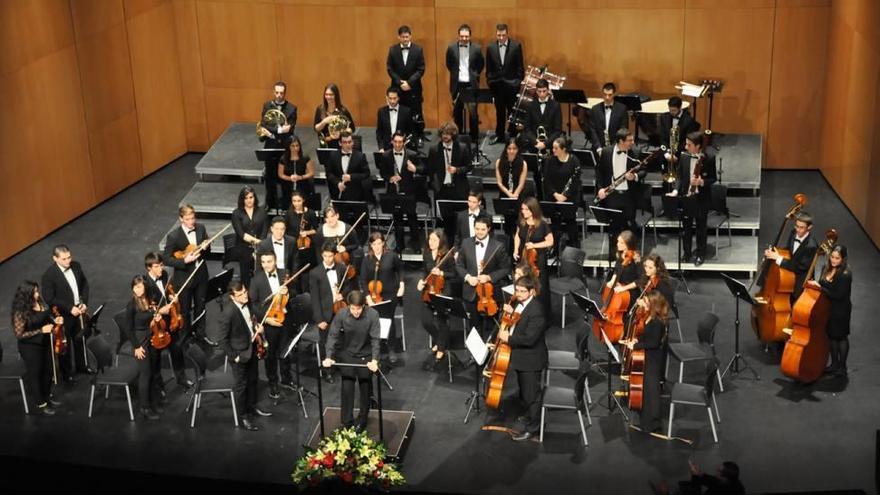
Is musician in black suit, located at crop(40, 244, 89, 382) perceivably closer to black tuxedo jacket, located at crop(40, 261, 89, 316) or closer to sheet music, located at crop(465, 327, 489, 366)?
black tuxedo jacket, located at crop(40, 261, 89, 316)

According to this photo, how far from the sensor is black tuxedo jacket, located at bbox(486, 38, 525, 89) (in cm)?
1537

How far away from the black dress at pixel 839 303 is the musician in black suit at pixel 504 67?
5400mm

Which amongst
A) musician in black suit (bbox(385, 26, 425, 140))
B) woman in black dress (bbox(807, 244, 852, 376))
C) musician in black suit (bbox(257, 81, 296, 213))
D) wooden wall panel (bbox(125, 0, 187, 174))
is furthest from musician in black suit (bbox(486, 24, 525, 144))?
woman in black dress (bbox(807, 244, 852, 376))

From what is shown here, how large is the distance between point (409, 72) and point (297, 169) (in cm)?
221

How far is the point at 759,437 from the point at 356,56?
27.5 ft

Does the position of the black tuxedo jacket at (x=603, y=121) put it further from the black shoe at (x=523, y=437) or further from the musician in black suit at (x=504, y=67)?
the black shoe at (x=523, y=437)

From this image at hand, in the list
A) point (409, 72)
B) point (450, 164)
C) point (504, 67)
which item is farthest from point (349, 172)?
point (504, 67)

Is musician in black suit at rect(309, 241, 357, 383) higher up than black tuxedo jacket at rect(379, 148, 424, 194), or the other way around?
black tuxedo jacket at rect(379, 148, 424, 194)

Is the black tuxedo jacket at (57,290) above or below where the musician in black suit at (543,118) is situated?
below

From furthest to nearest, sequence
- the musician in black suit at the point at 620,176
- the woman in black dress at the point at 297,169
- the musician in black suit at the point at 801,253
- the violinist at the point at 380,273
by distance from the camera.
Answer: the woman in black dress at the point at 297,169
the musician in black suit at the point at 620,176
the violinist at the point at 380,273
the musician in black suit at the point at 801,253

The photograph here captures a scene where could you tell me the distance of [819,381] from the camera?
1173 cm

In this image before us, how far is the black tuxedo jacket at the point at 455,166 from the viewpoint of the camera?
13945mm

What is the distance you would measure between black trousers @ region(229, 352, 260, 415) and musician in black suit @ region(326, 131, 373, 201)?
3.20 m

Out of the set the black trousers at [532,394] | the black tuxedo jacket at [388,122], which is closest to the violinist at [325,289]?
the black trousers at [532,394]
